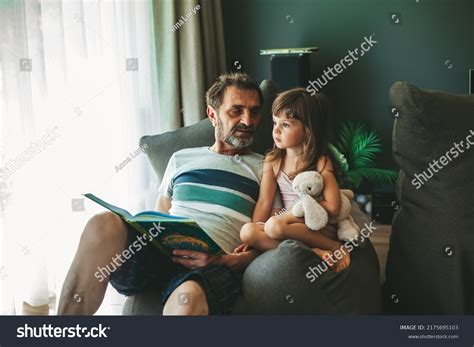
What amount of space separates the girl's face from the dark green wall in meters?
1.69

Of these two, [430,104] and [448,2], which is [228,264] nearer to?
[430,104]

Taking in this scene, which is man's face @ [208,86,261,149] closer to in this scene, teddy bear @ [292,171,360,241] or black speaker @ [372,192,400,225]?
teddy bear @ [292,171,360,241]

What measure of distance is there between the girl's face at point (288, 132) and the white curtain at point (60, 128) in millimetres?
815

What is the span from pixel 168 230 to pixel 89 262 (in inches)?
8.6

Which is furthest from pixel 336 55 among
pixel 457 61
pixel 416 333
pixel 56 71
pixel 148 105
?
pixel 416 333

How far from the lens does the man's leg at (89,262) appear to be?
162cm

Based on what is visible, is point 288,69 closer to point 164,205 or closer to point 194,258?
point 164,205

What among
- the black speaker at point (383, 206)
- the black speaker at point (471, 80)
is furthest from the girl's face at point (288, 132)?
the black speaker at point (471, 80)

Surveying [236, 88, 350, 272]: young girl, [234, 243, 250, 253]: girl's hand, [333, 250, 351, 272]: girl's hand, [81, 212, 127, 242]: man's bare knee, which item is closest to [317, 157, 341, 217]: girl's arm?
[236, 88, 350, 272]: young girl

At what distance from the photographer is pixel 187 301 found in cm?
155

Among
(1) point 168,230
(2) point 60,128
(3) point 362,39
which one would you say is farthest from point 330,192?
(3) point 362,39

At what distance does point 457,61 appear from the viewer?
3322 millimetres

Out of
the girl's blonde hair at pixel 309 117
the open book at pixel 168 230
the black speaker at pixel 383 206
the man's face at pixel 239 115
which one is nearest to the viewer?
the open book at pixel 168 230

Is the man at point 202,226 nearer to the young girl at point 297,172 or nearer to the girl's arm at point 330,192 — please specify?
the young girl at point 297,172
